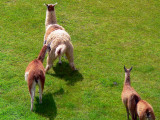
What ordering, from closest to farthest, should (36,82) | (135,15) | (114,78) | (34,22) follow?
(36,82) → (114,78) → (34,22) → (135,15)

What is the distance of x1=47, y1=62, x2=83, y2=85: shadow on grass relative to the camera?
32.3ft

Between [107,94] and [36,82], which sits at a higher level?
[36,82]

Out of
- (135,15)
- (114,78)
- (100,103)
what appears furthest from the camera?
(135,15)

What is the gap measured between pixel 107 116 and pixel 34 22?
6536 mm

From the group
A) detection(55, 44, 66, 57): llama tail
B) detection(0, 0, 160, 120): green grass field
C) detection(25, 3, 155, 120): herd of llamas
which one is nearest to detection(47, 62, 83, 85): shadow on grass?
detection(0, 0, 160, 120): green grass field

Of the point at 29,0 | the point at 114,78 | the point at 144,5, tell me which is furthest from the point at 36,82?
the point at 144,5

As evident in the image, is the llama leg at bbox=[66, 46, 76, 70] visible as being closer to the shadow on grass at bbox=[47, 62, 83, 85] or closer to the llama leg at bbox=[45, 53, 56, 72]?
the shadow on grass at bbox=[47, 62, 83, 85]

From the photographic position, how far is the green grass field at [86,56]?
860 centimetres

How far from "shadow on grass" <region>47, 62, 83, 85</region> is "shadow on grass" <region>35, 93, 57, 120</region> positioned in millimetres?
1176

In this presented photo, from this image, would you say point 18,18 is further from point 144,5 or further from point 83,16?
point 144,5

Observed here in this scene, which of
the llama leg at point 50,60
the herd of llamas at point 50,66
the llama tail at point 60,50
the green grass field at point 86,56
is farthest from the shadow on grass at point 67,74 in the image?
the llama tail at point 60,50

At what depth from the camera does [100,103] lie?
346 inches

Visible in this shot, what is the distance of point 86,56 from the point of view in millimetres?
11180

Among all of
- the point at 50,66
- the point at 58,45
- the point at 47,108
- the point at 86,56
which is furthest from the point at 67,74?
the point at 47,108
